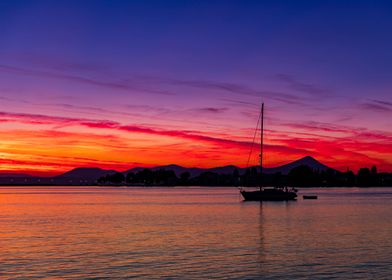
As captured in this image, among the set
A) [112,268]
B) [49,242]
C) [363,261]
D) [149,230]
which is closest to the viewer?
[112,268]

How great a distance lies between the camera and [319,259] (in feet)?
141

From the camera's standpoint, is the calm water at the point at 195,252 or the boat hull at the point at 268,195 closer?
the calm water at the point at 195,252

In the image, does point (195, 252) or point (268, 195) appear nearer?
point (195, 252)

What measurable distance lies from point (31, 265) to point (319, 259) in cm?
2223

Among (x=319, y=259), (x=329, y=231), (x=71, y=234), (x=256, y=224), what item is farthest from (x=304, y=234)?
(x=71, y=234)

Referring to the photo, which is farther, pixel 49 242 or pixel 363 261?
pixel 49 242

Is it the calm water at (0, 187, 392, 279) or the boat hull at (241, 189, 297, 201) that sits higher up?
the boat hull at (241, 189, 297, 201)

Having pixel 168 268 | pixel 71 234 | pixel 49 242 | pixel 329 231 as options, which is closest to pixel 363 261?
pixel 168 268

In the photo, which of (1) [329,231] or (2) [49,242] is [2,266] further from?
(1) [329,231]

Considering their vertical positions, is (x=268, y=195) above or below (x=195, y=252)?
above

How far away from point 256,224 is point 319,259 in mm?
34556

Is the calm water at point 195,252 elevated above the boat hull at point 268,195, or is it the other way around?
the boat hull at point 268,195

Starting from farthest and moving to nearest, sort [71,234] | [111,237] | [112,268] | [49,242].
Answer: [71,234]
[111,237]
[49,242]
[112,268]

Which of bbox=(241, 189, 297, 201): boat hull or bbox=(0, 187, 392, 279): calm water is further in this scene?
bbox=(241, 189, 297, 201): boat hull
